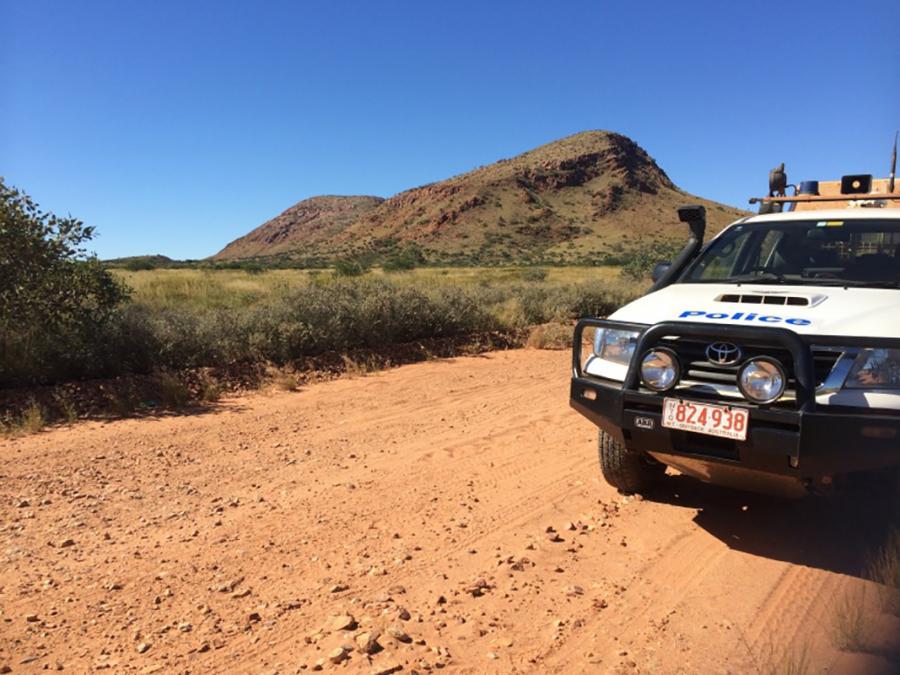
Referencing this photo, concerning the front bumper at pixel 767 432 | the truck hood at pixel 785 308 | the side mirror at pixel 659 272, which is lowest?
the front bumper at pixel 767 432

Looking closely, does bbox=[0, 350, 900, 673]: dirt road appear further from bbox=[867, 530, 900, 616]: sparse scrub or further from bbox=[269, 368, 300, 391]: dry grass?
bbox=[269, 368, 300, 391]: dry grass

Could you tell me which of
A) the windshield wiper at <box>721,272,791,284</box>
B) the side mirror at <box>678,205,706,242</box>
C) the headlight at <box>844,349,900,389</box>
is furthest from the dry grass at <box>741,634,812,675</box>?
the side mirror at <box>678,205,706,242</box>

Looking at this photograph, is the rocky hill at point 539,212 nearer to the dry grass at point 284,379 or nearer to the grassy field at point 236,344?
the grassy field at point 236,344

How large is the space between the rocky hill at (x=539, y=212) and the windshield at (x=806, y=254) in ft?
223

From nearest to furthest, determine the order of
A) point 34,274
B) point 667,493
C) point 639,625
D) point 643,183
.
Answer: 1. point 639,625
2. point 667,493
3. point 34,274
4. point 643,183

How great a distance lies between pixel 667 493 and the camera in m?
4.67

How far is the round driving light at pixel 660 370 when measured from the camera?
11.4ft

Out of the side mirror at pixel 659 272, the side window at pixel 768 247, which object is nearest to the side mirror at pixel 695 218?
the side mirror at pixel 659 272

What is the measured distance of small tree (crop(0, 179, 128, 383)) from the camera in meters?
7.49

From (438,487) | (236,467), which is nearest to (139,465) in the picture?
(236,467)

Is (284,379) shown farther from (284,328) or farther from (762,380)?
(762,380)

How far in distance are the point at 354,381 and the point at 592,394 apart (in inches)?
217

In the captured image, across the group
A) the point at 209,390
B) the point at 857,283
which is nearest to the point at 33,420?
the point at 209,390

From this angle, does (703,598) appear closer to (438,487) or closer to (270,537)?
(438,487)
